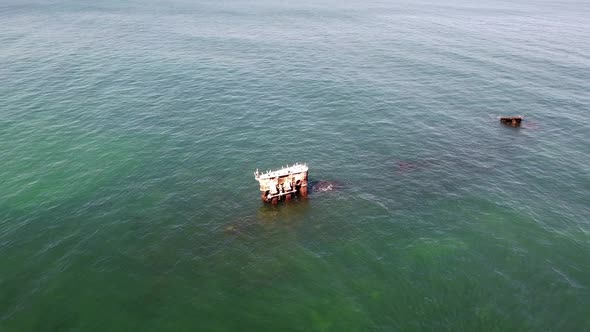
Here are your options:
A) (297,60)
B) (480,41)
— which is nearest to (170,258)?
(297,60)

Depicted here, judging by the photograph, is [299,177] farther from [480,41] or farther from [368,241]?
[480,41]

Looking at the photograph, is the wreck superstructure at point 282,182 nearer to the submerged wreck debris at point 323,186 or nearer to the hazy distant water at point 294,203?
the hazy distant water at point 294,203

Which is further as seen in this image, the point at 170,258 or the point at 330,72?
the point at 330,72

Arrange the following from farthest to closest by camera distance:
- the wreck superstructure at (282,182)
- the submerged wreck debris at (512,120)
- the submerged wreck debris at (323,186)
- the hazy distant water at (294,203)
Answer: the submerged wreck debris at (512,120), the submerged wreck debris at (323,186), the wreck superstructure at (282,182), the hazy distant water at (294,203)

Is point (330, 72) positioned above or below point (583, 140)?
above

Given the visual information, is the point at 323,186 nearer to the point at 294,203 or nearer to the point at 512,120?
the point at 294,203

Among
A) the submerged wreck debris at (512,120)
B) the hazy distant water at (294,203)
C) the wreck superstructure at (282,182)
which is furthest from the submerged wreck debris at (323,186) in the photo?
the submerged wreck debris at (512,120)
